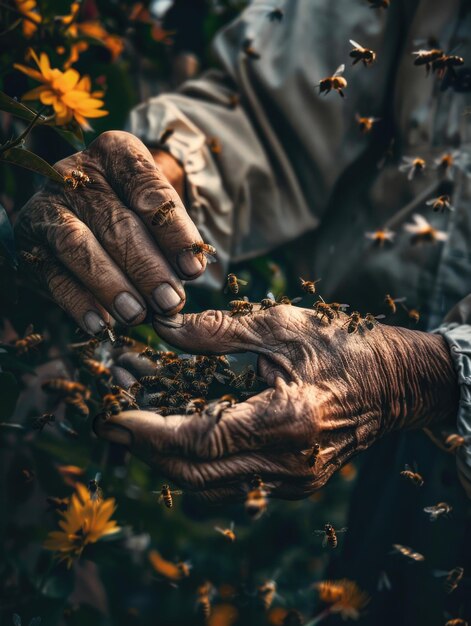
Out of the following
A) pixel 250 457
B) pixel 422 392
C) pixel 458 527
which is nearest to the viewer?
pixel 250 457

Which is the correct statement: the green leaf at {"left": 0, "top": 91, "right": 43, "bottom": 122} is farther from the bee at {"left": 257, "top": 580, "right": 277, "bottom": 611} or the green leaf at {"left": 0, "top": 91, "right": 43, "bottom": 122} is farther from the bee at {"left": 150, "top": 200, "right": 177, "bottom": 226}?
the bee at {"left": 257, "top": 580, "right": 277, "bottom": 611}

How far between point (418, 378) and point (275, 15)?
136 centimetres

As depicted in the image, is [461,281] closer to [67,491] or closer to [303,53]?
[303,53]

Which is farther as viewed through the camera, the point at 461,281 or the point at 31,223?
the point at 461,281

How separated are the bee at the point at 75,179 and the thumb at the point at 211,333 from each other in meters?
0.32

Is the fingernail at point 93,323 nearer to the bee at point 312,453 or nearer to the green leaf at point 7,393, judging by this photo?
the green leaf at point 7,393

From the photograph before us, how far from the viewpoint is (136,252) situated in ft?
4.24

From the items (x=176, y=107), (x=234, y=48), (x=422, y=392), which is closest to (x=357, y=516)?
(x=422, y=392)

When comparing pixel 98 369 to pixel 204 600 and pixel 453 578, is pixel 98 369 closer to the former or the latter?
pixel 204 600

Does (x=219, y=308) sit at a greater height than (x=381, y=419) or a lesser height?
greater

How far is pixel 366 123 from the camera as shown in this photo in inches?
74.0

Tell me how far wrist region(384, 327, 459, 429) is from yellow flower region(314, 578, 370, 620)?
0.67 meters

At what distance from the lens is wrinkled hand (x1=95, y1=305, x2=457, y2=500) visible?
1.20 m

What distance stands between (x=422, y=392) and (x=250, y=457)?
49cm
